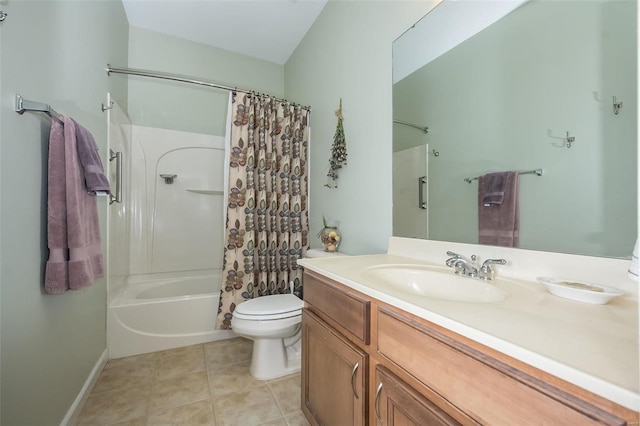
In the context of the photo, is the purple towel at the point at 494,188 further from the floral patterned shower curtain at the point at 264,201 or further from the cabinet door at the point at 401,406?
the floral patterned shower curtain at the point at 264,201

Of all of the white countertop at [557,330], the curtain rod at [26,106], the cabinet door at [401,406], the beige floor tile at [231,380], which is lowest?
the beige floor tile at [231,380]

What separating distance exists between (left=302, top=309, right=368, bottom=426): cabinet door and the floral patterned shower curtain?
0.97 m

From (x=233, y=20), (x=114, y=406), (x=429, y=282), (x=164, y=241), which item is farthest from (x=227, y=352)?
(x=233, y=20)

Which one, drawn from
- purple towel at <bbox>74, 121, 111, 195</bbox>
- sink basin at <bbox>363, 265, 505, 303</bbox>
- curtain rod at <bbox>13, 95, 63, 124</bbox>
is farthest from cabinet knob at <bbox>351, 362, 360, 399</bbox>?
curtain rod at <bbox>13, 95, 63, 124</bbox>

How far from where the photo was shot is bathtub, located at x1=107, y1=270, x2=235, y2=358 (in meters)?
1.89

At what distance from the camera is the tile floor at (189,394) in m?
1.33

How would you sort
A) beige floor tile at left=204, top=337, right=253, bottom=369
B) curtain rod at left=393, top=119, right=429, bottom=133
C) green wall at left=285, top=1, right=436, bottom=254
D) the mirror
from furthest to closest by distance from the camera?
beige floor tile at left=204, top=337, right=253, bottom=369 < green wall at left=285, top=1, right=436, bottom=254 < curtain rod at left=393, top=119, right=429, bottom=133 < the mirror

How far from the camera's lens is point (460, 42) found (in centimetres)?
121

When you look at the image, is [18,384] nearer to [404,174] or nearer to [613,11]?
[404,174]

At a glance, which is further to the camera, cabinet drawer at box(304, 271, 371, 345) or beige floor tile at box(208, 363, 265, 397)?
beige floor tile at box(208, 363, 265, 397)

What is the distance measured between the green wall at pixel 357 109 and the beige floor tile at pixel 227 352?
3.32ft

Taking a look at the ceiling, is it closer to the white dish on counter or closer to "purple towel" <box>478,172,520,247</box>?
"purple towel" <box>478,172,520,247</box>

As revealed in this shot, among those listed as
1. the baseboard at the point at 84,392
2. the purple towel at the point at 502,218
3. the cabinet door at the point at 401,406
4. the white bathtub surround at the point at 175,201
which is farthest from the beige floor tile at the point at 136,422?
the purple towel at the point at 502,218

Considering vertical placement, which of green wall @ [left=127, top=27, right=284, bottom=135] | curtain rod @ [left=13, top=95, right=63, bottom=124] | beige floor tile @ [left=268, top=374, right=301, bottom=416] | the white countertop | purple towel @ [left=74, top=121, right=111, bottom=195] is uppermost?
green wall @ [left=127, top=27, right=284, bottom=135]
